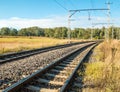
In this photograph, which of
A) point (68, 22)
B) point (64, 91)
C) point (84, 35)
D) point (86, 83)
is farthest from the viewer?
point (84, 35)

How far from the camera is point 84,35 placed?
165875 mm

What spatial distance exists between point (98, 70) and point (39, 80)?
3.01 m

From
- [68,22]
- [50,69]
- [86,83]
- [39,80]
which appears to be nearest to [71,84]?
[86,83]

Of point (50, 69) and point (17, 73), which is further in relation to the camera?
point (50, 69)

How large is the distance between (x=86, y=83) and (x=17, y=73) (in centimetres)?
306

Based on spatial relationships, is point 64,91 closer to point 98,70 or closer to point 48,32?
point 98,70

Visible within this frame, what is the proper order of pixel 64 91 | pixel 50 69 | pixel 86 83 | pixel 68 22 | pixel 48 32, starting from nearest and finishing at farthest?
1. pixel 64 91
2. pixel 86 83
3. pixel 50 69
4. pixel 68 22
5. pixel 48 32

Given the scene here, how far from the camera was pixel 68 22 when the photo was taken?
47156mm

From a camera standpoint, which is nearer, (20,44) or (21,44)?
(20,44)

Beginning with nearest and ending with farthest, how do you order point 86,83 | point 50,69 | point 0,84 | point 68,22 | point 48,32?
point 0,84
point 86,83
point 50,69
point 68,22
point 48,32

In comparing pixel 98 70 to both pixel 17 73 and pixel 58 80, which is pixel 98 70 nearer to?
pixel 58 80

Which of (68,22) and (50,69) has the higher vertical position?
(68,22)

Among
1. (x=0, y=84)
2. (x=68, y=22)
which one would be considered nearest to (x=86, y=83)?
(x=0, y=84)

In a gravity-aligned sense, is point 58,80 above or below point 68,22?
below
